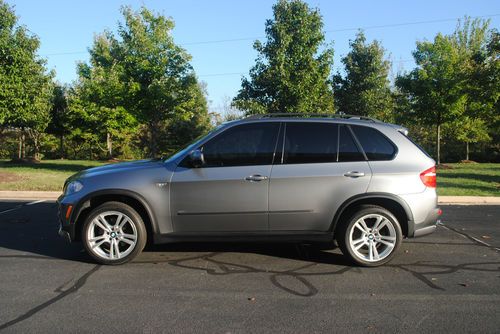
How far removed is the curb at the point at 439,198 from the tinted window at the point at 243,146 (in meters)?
7.69

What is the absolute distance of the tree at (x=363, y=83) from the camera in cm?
2492

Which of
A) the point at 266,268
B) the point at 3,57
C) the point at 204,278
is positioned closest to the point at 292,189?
the point at 266,268

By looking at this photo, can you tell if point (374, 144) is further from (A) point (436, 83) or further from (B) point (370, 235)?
(A) point (436, 83)

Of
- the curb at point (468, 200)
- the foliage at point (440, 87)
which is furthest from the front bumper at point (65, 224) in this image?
the foliage at point (440, 87)

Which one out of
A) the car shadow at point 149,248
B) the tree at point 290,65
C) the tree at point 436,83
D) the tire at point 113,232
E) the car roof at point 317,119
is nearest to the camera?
the tire at point 113,232

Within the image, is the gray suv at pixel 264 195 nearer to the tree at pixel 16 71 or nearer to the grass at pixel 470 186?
the grass at pixel 470 186

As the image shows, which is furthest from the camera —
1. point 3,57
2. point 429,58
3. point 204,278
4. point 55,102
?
point 55,102

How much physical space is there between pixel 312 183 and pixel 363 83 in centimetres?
2082

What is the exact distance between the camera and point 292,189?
5.54 meters

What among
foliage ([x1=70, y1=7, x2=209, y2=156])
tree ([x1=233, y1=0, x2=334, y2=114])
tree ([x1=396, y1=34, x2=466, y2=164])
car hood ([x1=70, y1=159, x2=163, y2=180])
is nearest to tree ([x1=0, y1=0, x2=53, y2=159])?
foliage ([x1=70, y1=7, x2=209, y2=156])

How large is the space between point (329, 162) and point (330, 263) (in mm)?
1268

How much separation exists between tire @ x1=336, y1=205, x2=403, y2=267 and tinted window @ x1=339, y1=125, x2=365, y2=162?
601 millimetres

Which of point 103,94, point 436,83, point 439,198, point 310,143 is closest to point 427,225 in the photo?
point 310,143

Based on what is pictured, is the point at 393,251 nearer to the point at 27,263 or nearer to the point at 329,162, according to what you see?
the point at 329,162
